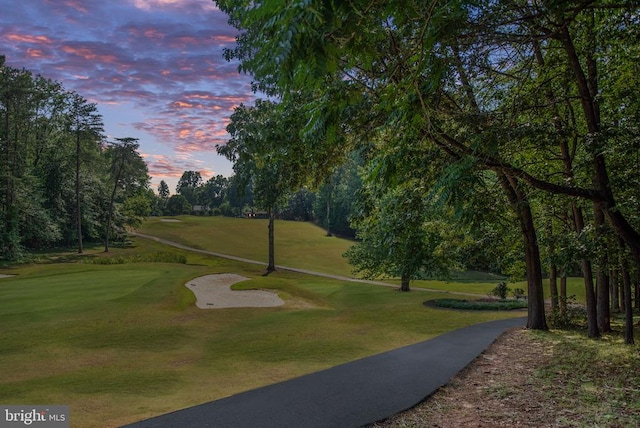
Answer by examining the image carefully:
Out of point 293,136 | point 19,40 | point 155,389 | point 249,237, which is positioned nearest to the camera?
point 155,389

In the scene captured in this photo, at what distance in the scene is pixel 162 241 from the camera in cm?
4622

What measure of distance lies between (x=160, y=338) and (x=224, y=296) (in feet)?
26.7

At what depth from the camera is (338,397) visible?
6.32 metres

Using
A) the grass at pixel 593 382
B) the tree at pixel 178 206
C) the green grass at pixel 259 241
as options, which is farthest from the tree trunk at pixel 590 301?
the tree at pixel 178 206

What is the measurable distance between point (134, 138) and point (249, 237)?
19.1m

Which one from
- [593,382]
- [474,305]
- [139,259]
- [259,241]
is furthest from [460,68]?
[259,241]

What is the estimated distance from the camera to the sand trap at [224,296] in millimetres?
18406

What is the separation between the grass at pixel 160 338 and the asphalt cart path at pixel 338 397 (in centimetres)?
69

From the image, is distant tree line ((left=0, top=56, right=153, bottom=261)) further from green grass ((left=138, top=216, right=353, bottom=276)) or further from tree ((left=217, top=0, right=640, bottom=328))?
tree ((left=217, top=0, right=640, bottom=328))

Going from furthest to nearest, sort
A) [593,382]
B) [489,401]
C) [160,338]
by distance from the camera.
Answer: [160,338]
[593,382]
[489,401]

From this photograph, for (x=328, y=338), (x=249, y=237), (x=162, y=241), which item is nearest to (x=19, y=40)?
(x=328, y=338)

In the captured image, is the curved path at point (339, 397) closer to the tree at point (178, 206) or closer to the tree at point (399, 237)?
the tree at point (399, 237)

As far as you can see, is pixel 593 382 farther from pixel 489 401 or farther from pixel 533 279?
pixel 533 279

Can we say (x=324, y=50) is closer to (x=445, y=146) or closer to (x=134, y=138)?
(x=445, y=146)
